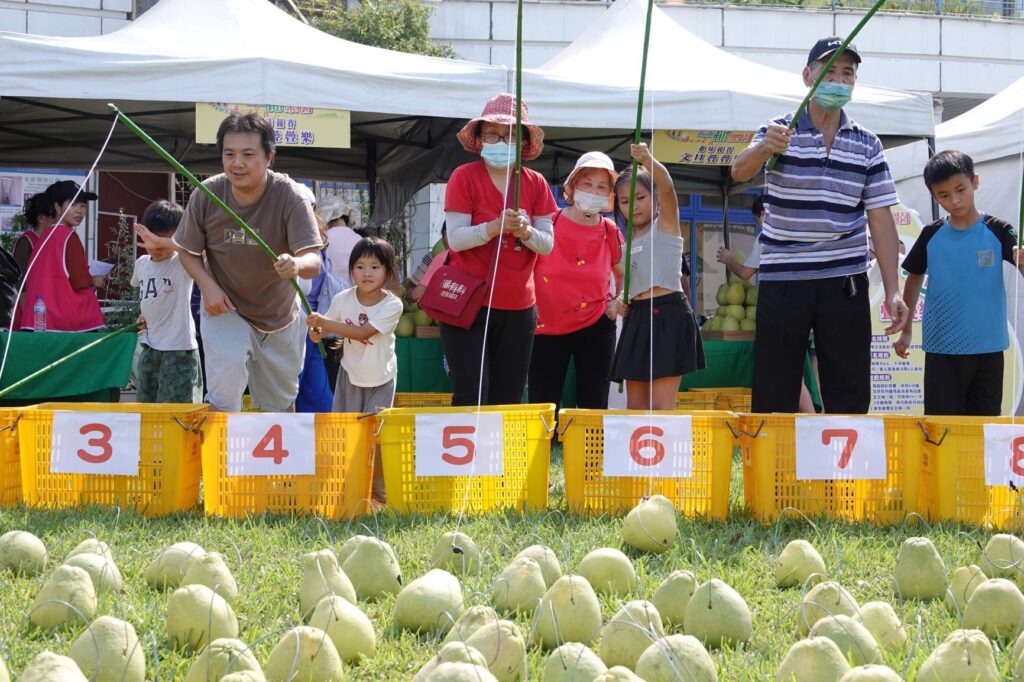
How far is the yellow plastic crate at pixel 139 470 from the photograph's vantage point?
14.3ft

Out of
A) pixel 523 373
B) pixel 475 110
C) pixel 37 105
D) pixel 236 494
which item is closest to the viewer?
pixel 236 494

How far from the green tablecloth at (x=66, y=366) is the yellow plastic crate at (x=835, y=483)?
13.0 ft

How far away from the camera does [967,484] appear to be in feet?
14.0

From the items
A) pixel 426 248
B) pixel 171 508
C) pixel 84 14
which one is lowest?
pixel 171 508

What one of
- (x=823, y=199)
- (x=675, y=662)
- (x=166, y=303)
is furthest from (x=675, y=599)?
(x=166, y=303)

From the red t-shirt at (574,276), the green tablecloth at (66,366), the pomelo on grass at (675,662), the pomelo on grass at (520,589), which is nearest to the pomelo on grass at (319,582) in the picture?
the pomelo on grass at (520,589)

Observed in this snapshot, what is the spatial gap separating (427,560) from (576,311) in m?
2.55

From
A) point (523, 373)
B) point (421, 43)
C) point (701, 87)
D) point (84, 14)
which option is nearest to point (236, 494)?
point (523, 373)

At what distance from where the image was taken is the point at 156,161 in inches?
359

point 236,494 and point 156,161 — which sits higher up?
point 156,161

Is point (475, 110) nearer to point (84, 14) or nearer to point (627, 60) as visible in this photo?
point (627, 60)

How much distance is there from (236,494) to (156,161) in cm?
550

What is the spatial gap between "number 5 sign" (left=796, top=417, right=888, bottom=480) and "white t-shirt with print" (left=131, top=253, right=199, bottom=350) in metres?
3.52

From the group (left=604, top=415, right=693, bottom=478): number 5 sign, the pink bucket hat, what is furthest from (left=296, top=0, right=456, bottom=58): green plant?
(left=604, top=415, right=693, bottom=478): number 5 sign
